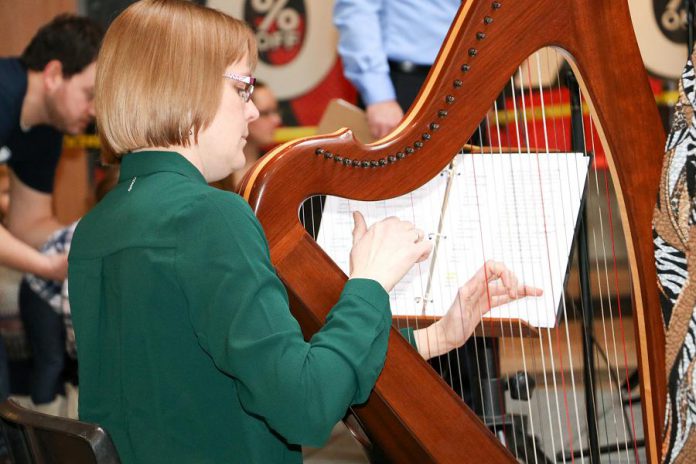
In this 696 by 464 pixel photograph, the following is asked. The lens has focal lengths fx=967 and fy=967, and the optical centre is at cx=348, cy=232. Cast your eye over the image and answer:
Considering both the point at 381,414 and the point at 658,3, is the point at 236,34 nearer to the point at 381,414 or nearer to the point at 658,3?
the point at 381,414

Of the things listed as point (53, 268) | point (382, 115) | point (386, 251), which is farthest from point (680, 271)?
point (53, 268)

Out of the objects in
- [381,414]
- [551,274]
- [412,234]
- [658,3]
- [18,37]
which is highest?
[658,3]

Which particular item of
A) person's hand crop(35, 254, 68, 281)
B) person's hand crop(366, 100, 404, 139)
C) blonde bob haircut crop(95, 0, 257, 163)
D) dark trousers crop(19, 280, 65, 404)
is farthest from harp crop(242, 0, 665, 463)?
dark trousers crop(19, 280, 65, 404)

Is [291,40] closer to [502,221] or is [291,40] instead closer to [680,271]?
[502,221]

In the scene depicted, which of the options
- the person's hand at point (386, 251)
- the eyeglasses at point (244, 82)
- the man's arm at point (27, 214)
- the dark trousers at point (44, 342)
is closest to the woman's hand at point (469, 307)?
the person's hand at point (386, 251)

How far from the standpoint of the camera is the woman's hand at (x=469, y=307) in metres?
1.52

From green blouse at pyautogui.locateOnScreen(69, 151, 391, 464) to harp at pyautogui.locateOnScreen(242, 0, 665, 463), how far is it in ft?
0.64

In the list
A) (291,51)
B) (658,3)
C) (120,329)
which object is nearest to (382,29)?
(291,51)

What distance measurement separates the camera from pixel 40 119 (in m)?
3.45

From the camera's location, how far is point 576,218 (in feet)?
5.13

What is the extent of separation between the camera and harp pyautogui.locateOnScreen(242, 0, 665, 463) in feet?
4.43

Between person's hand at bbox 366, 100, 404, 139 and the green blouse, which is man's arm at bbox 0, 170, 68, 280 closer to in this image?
person's hand at bbox 366, 100, 404, 139

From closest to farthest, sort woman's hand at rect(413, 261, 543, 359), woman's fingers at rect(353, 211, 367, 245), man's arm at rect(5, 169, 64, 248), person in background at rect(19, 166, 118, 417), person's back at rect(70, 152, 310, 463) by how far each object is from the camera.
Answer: person's back at rect(70, 152, 310, 463) → woman's fingers at rect(353, 211, 367, 245) → woman's hand at rect(413, 261, 543, 359) → person in background at rect(19, 166, 118, 417) → man's arm at rect(5, 169, 64, 248)

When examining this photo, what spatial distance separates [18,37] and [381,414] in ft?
9.11
